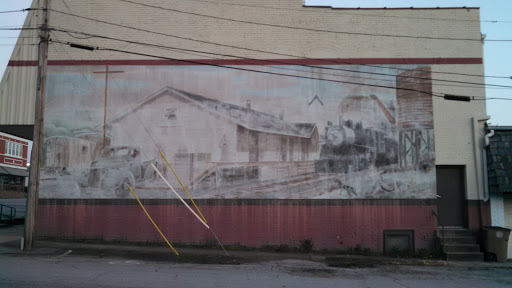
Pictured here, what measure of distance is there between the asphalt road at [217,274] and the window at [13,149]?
4639cm

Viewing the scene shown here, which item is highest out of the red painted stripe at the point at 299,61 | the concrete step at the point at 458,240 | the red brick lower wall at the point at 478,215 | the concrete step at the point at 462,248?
the red painted stripe at the point at 299,61

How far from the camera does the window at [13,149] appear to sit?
5169 centimetres

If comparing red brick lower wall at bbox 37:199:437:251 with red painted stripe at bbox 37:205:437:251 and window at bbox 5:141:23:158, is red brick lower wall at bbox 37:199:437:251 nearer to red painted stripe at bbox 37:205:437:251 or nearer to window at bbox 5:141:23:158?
red painted stripe at bbox 37:205:437:251

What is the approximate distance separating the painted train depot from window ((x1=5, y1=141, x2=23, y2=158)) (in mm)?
42118

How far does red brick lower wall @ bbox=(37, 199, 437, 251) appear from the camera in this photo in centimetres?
1504

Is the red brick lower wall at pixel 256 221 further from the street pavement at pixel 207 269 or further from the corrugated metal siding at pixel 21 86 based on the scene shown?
the corrugated metal siding at pixel 21 86

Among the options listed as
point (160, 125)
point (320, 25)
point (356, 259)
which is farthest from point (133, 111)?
point (356, 259)

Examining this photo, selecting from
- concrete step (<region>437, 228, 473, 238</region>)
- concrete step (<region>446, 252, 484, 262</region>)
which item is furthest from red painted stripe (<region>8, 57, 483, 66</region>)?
concrete step (<region>446, 252, 484, 262</region>)

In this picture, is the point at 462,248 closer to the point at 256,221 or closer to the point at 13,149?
the point at 256,221

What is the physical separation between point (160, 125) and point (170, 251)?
481cm

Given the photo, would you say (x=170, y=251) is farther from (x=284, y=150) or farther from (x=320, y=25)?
(x=320, y=25)

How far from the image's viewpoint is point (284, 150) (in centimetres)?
1541

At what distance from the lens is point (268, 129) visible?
611 inches

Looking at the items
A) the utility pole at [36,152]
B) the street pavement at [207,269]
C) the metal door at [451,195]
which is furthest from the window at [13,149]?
the metal door at [451,195]
